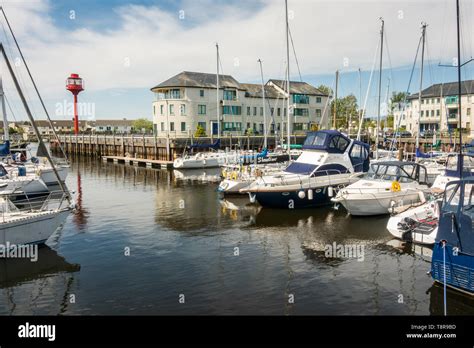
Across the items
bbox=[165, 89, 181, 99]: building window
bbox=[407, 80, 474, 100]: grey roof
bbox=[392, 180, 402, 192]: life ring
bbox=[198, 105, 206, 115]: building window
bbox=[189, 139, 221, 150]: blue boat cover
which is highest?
bbox=[407, 80, 474, 100]: grey roof

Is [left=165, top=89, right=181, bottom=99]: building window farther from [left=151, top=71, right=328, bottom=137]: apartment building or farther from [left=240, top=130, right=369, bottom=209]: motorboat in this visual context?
[left=240, top=130, right=369, bottom=209]: motorboat

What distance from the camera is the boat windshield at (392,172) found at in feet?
77.5

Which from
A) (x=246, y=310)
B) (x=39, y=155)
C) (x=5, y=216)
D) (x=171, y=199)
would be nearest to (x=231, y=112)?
(x=39, y=155)

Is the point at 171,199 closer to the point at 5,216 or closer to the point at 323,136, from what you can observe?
the point at 323,136

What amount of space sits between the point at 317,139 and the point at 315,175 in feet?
10.4

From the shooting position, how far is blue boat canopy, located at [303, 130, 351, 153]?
27453 mm

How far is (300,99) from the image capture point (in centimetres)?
8169

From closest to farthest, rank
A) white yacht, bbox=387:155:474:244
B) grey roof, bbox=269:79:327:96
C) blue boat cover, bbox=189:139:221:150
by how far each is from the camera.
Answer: white yacht, bbox=387:155:474:244
blue boat cover, bbox=189:139:221:150
grey roof, bbox=269:79:327:96

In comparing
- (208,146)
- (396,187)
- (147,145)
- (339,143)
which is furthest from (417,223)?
(147,145)

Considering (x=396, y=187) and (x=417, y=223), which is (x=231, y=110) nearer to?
(x=396, y=187)

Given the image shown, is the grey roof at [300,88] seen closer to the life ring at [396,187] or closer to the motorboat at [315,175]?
the motorboat at [315,175]

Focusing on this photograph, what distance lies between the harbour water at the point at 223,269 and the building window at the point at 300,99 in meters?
58.7

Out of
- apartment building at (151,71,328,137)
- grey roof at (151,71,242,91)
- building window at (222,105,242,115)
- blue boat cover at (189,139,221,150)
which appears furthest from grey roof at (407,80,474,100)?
blue boat cover at (189,139,221,150)
